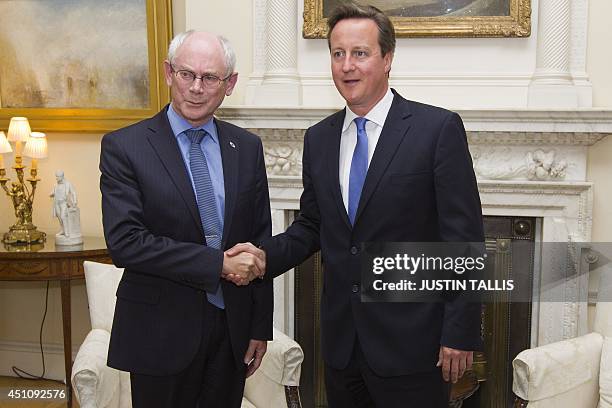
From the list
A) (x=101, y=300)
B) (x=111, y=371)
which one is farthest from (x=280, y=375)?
(x=101, y=300)

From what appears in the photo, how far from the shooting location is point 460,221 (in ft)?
6.56

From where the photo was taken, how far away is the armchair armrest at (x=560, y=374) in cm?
287

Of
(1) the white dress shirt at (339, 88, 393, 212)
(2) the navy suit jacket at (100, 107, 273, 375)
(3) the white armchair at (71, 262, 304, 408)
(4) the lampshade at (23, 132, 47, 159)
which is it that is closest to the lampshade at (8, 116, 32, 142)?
(4) the lampshade at (23, 132, 47, 159)

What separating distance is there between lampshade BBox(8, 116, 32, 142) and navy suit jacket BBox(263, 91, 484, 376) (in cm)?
245

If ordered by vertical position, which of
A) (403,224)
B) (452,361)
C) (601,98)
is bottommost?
(452,361)

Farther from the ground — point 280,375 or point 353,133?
point 353,133

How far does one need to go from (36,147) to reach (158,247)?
2276 mm

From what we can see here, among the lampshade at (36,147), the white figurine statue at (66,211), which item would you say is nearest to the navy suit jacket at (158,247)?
the white figurine statue at (66,211)

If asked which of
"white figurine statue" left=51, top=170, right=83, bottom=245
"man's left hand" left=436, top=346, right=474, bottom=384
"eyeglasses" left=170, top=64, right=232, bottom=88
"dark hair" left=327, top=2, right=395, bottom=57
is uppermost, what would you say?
"dark hair" left=327, top=2, right=395, bottom=57

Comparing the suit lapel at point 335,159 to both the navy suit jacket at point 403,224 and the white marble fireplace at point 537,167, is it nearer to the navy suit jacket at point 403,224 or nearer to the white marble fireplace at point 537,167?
the navy suit jacket at point 403,224

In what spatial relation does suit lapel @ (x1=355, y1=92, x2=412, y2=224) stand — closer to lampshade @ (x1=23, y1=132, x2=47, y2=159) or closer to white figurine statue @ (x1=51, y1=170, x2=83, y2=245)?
white figurine statue @ (x1=51, y1=170, x2=83, y2=245)

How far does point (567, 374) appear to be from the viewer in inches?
116

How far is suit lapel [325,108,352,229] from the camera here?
2.11m

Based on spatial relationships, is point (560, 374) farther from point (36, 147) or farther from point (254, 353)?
point (36, 147)
